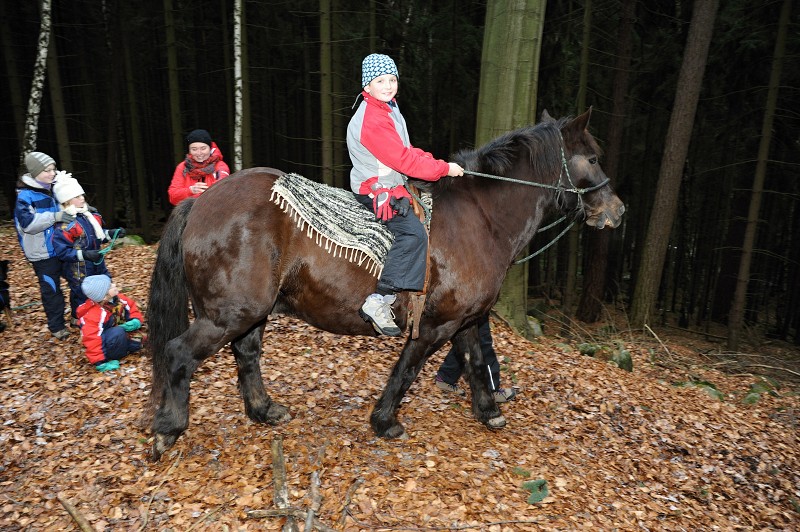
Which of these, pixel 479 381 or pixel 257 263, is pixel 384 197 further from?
pixel 479 381

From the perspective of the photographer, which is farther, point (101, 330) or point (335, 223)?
point (101, 330)

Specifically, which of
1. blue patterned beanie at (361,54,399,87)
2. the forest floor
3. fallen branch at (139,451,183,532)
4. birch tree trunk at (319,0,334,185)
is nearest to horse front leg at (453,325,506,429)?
the forest floor

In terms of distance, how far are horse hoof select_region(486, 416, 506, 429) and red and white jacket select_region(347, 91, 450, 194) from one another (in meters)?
2.44

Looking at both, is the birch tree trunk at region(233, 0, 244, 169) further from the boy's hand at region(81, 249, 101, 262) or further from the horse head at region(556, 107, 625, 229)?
the horse head at region(556, 107, 625, 229)

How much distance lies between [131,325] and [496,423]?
175 inches

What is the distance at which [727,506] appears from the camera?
13.8ft

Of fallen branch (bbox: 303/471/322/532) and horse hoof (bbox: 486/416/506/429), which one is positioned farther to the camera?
horse hoof (bbox: 486/416/506/429)

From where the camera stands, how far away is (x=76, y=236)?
5703 millimetres

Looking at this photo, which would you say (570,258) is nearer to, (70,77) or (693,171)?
(693,171)

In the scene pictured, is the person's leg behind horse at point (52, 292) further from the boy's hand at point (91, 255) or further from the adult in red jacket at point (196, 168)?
the adult in red jacket at point (196, 168)

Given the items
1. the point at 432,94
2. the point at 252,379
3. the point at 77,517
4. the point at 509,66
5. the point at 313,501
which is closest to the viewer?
the point at 77,517

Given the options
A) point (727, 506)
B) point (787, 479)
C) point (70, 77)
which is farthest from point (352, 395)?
point (70, 77)

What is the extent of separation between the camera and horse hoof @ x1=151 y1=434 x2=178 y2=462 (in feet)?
12.2

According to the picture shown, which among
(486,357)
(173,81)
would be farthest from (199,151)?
(173,81)
